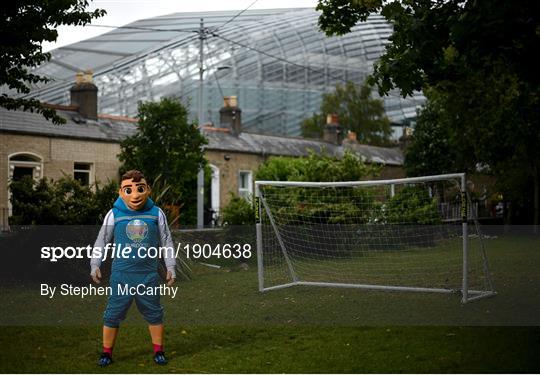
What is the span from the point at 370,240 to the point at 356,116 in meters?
45.9

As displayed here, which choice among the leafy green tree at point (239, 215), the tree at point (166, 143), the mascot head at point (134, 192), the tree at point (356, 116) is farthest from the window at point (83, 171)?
the tree at point (356, 116)

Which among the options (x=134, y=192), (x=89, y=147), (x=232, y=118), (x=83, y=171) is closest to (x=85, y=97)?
(x=89, y=147)

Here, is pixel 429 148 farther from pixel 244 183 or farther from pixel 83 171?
pixel 83 171

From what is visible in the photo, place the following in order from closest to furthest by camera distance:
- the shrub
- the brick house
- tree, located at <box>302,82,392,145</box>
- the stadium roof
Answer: the shrub → the brick house → the stadium roof → tree, located at <box>302,82,392,145</box>

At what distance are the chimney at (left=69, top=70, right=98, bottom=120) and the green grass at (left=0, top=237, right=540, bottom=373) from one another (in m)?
18.8

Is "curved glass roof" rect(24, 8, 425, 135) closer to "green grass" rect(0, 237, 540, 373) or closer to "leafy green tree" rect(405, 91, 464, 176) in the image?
"leafy green tree" rect(405, 91, 464, 176)

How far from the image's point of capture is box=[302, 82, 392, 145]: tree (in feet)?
202

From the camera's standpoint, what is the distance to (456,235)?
56.1 ft

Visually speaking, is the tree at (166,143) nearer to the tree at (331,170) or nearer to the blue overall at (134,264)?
the tree at (331,170)

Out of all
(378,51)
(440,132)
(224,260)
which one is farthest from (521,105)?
(378,51)

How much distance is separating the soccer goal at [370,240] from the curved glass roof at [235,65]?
3927 cm

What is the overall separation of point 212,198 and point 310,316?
24282mm

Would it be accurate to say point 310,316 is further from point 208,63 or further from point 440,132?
point 208,63

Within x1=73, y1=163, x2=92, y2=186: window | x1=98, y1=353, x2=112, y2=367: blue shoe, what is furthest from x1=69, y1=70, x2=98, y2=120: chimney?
x1=98, y1=353, x2=112, y2=367: blue shoe
